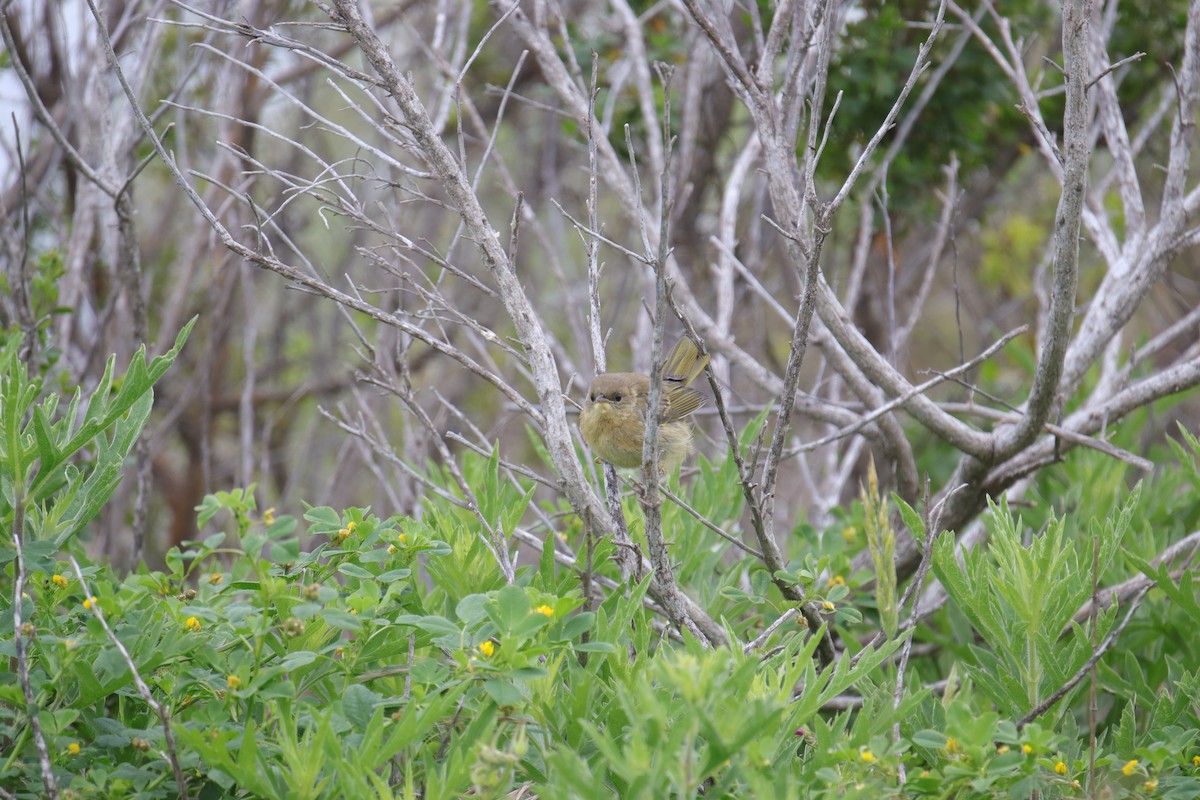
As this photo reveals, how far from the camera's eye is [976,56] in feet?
16.5

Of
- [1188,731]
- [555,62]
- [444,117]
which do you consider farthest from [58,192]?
[1188,731]

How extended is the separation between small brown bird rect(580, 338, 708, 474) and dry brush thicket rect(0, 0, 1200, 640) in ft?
0.60

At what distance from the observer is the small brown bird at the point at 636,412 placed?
375 centimetres

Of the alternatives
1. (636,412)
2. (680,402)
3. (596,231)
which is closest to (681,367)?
(680,402)

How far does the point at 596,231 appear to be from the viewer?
2.47m

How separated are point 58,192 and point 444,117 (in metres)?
2.72

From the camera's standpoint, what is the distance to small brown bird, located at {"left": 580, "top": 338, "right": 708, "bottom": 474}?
3750 mm

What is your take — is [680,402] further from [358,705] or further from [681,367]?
[358,705]

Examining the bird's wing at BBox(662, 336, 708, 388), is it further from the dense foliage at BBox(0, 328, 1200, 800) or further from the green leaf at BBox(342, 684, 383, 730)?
the green leaf at BBox(342, 684, 383, 730)

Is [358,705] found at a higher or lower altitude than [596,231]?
lower

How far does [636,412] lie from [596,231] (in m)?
1.56

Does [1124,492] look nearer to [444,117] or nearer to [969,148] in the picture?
[969,148]

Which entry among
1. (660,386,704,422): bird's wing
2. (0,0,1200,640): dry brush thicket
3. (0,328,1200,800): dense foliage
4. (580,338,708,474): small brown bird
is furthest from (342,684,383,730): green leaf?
(660,386,704,422): bird's wing

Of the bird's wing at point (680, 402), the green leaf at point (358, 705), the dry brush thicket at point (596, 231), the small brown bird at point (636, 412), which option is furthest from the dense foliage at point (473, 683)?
the bird's wing at point (680, 402)
